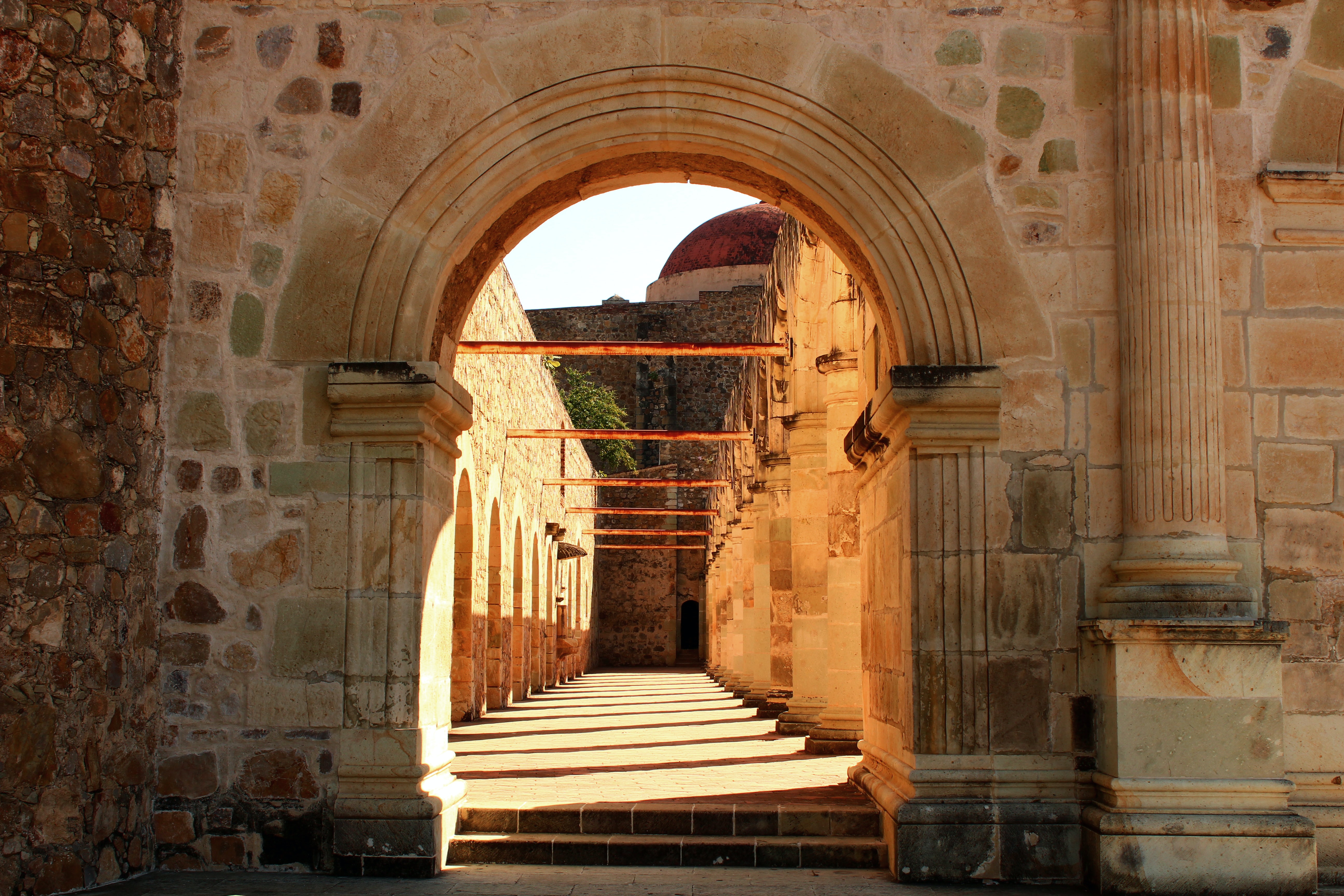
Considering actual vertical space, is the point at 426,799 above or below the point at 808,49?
below

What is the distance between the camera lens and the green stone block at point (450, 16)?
200 inches

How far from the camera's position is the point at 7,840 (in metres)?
4.12

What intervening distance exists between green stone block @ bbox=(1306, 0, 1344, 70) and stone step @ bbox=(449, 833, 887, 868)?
12.0 ft

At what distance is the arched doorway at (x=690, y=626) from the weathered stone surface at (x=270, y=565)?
1039 inches

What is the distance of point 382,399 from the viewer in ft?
15.9

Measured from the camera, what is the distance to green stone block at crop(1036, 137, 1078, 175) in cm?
501

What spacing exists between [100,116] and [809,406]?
639 centimetres

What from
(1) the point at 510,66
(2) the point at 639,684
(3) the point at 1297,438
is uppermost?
(1) the point at 510,66

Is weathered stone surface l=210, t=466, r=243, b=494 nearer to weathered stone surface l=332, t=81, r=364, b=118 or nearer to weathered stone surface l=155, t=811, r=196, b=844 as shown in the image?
weathered stone surface l=155, t=811, r=196, b=844

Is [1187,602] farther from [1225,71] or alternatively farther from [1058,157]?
[1225,71]

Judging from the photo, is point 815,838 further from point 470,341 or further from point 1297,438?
point 470,341

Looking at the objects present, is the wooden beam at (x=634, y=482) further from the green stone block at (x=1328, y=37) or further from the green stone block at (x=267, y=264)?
the green stone block at (x=1328, y=37)

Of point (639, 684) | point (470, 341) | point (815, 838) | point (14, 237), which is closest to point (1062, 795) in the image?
point (815, 838)

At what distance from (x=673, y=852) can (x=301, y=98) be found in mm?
3469
